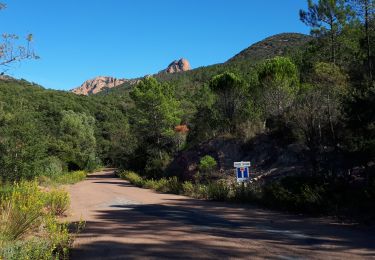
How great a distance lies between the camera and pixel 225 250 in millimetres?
6898

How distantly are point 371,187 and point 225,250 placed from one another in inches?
243

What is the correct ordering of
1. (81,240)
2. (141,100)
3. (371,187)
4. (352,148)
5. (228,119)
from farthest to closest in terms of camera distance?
(141,100) < (228,119) < (352,148) < (371,187) < (81,240)

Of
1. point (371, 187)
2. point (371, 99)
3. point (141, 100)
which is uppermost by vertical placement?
point (141, 100)

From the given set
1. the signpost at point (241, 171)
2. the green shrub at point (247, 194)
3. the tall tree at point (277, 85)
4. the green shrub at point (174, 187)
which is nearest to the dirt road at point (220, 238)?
the green shrub at point (247, 194)

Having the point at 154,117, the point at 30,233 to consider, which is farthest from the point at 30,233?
the point at 154,117

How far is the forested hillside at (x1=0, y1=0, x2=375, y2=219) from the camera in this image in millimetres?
12820

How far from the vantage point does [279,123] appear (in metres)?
24.4

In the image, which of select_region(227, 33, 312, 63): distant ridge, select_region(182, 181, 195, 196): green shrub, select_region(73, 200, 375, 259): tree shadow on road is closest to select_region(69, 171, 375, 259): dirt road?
select_region(73, 200, 375, 259): tree shadow on road

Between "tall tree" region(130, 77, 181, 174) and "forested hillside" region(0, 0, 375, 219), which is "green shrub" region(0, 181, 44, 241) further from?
"tall tree" region(130, 77, 181, 174)

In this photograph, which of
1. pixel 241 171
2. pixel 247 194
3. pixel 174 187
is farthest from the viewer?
pixel 174 187

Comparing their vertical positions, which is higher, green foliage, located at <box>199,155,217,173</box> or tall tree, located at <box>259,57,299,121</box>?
tall tree, located at <box>259,57,299,121</box>

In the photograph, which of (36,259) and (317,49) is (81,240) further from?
(317,49)

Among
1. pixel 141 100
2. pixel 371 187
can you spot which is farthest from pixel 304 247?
pixel 141 100

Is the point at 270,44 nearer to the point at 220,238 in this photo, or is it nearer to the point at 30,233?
the point at 220,238
